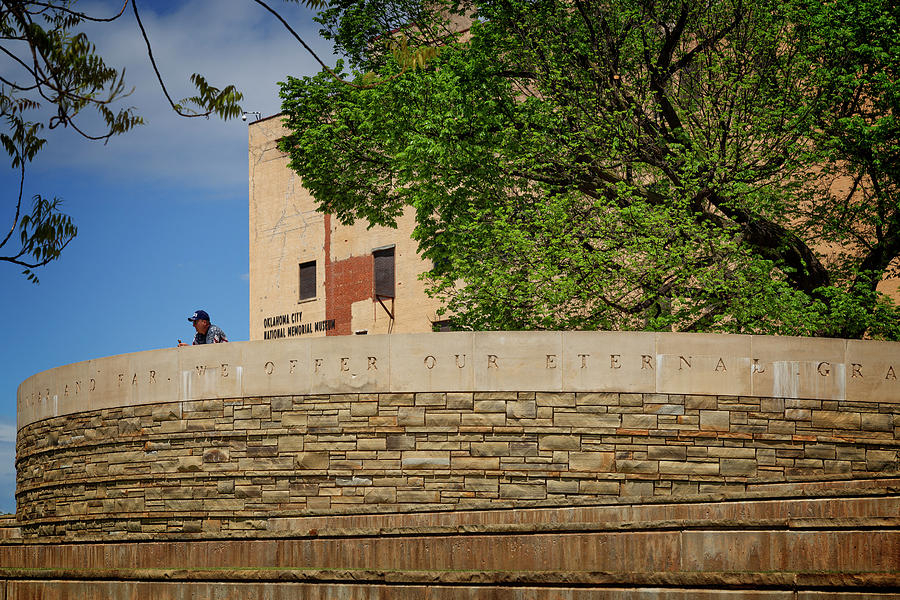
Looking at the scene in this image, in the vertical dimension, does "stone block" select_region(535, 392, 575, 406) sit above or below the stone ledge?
above

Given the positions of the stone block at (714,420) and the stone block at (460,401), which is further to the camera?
the stone block at (460,401)

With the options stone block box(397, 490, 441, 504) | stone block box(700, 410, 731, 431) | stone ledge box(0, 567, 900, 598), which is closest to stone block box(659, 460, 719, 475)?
stone block box(700, 410, 731, 431)

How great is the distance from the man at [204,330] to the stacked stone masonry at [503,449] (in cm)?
198

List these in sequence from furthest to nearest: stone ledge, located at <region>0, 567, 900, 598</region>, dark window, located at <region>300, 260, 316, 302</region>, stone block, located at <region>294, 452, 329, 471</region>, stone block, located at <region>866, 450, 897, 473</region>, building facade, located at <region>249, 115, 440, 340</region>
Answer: dark window, located at <region>300, 260, 316, 302</region>
building facade, located at <region>249, 115, 440, 340</region>
stone block, located at <region>294, 452, 329, 471</region>
stone block, located at <region>866, 450, 897, 473</region>
stone ledge, located at <region>0, 567, 900, 598</region>

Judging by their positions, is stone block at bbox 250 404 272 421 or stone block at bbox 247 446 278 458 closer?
stone block at bbox 247 446 278 458

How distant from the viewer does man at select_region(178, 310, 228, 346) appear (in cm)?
1611

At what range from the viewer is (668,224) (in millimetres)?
18484

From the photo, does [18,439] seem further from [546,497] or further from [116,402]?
[546,497]

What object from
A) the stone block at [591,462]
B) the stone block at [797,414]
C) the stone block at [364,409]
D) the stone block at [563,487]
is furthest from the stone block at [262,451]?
the stone block at [797,414]

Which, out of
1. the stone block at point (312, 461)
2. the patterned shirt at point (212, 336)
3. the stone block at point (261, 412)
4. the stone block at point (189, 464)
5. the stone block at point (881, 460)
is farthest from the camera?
the patterned shirt at point (212, 336)

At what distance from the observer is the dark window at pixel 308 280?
123 ft

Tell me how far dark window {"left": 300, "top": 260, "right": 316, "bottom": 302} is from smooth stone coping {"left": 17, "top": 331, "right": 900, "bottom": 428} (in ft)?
75.7

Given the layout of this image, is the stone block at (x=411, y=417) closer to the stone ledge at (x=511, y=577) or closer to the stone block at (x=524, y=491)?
the stone block at (x=524, y=491)

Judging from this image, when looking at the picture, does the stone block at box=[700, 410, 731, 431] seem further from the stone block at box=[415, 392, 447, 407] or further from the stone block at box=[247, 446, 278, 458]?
the stone block at box=[247, 446, 278, 458]
